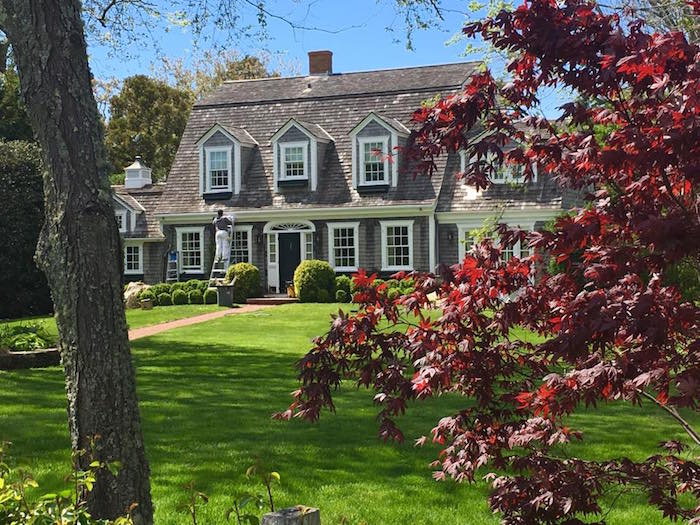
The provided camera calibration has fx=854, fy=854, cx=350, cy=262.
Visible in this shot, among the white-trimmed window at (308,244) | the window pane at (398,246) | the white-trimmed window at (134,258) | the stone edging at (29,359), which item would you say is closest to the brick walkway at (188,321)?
the white-trimmed window at (308,244)

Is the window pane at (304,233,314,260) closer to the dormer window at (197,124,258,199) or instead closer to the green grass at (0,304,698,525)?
the dormer window at (197,124,258,199)

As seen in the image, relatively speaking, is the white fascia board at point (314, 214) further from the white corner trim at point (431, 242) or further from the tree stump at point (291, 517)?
the tree stump at point (291, 517)

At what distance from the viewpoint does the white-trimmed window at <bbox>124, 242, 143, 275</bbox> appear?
32.5 meters

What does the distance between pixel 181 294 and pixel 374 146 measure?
8035 mm

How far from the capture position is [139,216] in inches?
1300

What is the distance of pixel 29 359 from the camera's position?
13.8 m

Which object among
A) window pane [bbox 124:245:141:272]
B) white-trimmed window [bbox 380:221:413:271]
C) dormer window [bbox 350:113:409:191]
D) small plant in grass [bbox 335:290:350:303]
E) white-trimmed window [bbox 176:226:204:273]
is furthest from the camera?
window pane [bbox 124:245:141:272]

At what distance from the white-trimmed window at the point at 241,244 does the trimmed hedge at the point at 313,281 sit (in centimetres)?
348

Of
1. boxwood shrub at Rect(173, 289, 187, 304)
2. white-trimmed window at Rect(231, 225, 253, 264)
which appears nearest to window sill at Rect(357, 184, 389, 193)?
white-trimmed window at Rect(231, 225, 253, 264)

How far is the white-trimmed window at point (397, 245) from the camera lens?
28181mm

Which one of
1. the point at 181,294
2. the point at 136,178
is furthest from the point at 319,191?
the point at 136,178

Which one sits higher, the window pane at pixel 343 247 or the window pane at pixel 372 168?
the window pane at pixel 372 168

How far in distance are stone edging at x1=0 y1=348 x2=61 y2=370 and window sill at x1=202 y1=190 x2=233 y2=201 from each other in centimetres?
1686

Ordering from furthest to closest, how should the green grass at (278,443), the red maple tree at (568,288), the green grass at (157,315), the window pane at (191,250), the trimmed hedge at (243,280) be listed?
the window pane at (191,250) < the trimmed hedge at (243,280) < the green grass at (157,315) < the green grass at (278,443) < the red maple tree at (568,288)
